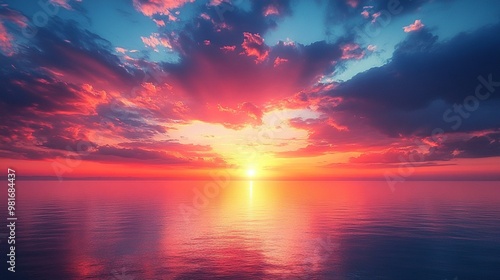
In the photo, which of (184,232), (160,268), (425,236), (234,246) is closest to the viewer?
(160,268)

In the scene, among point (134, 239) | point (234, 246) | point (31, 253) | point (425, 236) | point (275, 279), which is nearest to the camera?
point (275, 279)

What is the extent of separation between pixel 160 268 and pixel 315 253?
69.3ft

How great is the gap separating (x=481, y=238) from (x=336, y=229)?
2383cm

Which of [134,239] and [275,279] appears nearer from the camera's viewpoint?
[275,279]

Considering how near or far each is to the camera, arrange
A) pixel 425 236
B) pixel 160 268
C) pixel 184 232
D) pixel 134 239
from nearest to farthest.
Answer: pixel 160 268 → pixel 134 239 → pixel 425 236 → pixel 184 232

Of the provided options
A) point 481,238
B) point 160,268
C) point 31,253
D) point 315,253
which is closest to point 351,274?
point 315,253

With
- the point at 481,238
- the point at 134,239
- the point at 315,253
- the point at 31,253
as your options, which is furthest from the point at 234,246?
the point at 481,238

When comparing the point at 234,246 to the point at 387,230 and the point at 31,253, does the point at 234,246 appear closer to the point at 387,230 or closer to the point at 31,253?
the point at 31,253

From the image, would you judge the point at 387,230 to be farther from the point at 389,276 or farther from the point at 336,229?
the point at 389,276

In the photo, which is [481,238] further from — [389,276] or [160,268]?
[160,268]

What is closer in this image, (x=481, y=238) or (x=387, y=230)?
(x=481, y=238)

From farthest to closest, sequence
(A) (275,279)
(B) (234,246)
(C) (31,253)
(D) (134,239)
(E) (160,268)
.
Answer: (D) (134,239)
(B) (234,246)
(C) (31,253)
(E) (160,268)
(A) (275,279)

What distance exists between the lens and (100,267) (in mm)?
33250

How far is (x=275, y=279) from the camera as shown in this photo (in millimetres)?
30094
